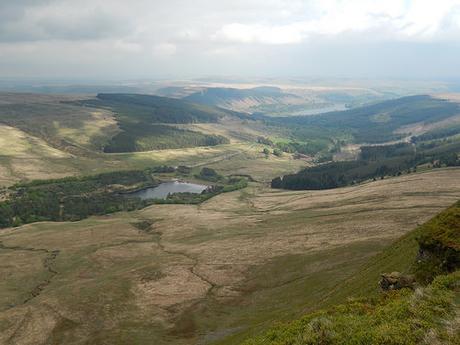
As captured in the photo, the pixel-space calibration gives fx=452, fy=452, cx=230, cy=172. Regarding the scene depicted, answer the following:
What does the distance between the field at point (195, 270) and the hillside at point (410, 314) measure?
51.2 ft

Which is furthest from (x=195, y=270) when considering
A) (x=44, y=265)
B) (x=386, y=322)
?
(x=386, y=322)

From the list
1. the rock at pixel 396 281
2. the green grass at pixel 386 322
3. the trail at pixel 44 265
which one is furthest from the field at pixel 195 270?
the green grass at pixel 386 322

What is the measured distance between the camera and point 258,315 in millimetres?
82250

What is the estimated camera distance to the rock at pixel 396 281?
45719 mm

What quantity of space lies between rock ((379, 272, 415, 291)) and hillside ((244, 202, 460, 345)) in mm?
1429

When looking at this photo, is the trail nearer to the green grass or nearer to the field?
the field

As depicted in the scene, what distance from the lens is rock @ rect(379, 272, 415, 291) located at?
45.7 m

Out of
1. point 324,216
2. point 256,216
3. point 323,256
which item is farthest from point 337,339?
point 256,216

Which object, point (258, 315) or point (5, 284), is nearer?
point (258, 315)

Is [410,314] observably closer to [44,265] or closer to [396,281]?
[396,281]

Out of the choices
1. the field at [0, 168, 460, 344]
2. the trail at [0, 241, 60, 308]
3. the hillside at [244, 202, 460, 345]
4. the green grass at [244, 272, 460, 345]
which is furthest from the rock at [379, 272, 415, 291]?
the trail at [0, 241, 60, 308]

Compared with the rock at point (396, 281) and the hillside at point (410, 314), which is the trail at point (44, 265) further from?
the rock at point (396, 281)

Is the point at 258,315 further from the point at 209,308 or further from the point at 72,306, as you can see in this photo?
the point at 72,306

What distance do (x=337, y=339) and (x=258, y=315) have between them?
50239 millimetres
